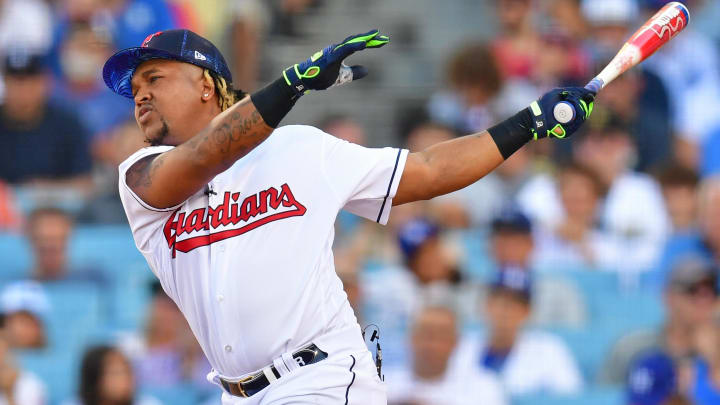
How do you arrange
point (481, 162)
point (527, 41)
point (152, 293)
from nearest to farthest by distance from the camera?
point (481, 162) < point (152, 293) < point (527, 41)

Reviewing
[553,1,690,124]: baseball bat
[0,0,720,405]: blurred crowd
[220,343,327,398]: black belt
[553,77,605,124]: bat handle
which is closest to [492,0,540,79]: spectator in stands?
[0,0,720,405]: blurred crowd

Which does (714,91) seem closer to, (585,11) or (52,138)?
(585,11)

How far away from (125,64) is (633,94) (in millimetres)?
5700

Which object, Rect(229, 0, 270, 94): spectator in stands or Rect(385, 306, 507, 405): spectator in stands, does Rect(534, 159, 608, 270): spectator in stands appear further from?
Rect(229, 0, 270, 94): spectator in stands

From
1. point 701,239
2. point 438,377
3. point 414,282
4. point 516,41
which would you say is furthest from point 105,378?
point 516,41

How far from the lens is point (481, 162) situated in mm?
3773

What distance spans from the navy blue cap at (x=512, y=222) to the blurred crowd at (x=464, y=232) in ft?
0.06

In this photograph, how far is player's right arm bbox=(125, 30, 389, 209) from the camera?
3.42 meters

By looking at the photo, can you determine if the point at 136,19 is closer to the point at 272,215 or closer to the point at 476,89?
the point at 476,89

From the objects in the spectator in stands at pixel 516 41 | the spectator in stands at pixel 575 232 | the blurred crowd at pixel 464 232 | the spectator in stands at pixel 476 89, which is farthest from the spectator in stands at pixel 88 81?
the spectator in stands at pixel 575 232

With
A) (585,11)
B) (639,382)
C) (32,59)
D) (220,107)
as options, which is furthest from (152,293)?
(585,11)

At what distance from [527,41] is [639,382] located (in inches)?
140

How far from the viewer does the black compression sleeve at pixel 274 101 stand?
3.44 m

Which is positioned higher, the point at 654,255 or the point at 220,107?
the point at 220,107
